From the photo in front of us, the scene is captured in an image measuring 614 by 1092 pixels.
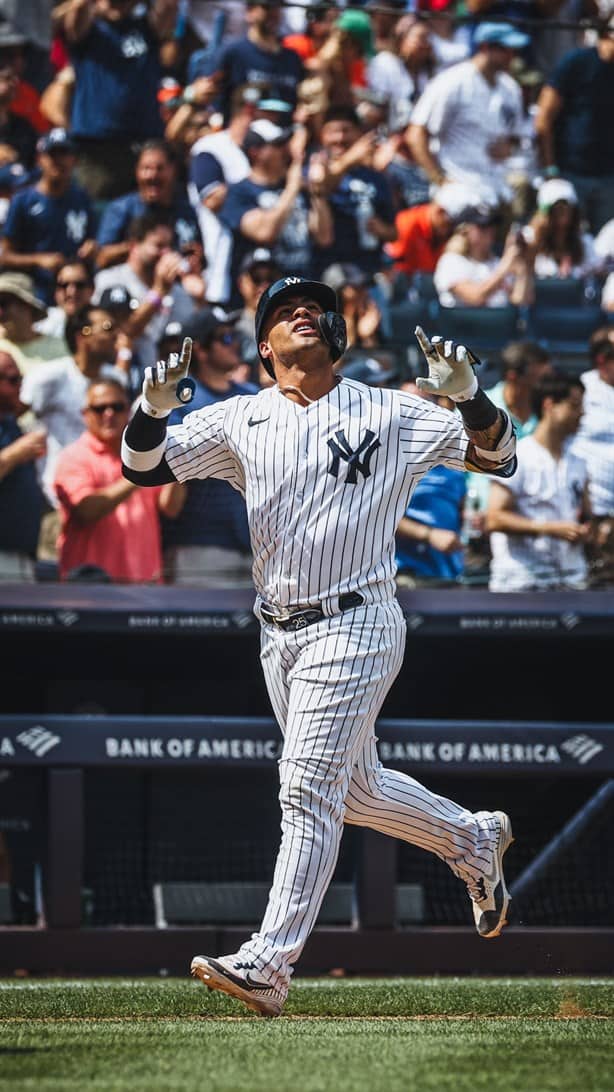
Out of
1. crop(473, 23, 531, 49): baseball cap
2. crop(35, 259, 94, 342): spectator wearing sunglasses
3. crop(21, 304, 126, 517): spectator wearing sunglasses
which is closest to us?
crop(21, 304, 126, 517): spectator wearing sunglasses

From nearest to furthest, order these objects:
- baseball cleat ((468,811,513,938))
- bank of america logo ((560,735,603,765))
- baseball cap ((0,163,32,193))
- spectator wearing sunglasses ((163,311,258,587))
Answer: baseball cleat ((468,811,513,938)) < bank of america logo ((560,735,603,765)) < spectator wearing sunglasses ((163,311,258,587)) < baseball cap ((0,163,32,193))

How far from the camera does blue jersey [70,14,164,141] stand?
10469 mm

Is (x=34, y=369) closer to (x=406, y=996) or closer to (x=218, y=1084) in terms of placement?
(x=406, y=996)

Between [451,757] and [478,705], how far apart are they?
3.15 ft

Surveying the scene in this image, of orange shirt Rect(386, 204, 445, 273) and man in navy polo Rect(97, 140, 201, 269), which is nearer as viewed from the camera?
man in navy polo Rect(97, 140, 201, 269)

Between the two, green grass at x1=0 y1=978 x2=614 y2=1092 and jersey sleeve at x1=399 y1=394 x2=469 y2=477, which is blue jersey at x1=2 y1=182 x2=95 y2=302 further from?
jersey sleeve at x1=399 y1=394 x2=469 y2=477

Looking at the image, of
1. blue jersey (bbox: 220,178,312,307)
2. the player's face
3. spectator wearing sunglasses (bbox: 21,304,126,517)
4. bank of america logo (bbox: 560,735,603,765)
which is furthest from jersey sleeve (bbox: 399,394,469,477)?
blue jersey (bbox: 220,178,312,307)

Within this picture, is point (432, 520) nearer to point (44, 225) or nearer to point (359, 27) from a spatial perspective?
point (44, 225)

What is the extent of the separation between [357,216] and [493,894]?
6.26 meters

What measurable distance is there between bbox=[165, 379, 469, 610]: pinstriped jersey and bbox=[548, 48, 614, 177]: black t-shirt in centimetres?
803

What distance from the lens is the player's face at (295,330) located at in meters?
4.52

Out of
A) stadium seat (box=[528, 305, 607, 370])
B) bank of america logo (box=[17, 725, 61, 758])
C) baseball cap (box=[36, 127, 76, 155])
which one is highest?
baseball cap (box=[36, 127, 76, 155])

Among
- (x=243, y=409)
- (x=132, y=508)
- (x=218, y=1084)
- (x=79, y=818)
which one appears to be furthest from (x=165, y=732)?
(x=218, y=1084)

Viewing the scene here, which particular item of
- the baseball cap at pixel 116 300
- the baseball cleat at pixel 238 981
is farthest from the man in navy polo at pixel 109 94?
the baseball cleat at pixel 238 981
